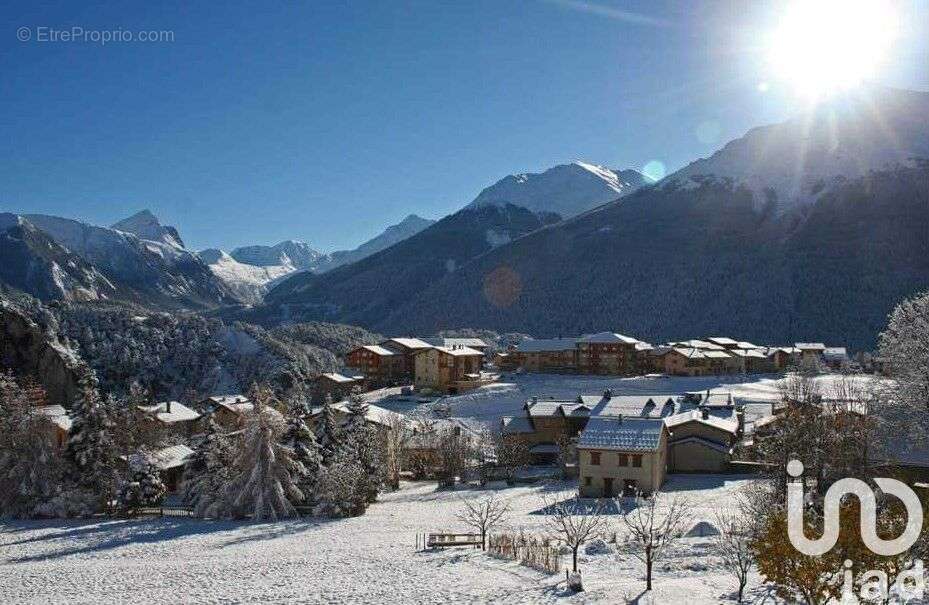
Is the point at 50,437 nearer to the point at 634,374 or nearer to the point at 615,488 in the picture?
the point at 615,488

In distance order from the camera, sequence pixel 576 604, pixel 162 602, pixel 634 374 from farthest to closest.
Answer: pixel 634 374
pixel 162 602
pixel 576 604

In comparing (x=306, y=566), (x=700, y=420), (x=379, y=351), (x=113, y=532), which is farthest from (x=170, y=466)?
(x=379, y=351)

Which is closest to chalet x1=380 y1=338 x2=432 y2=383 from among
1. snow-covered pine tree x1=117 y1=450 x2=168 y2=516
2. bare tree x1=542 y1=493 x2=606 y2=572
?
snow-covered pine tree x1=117 y1=450 x2=168 y2=516

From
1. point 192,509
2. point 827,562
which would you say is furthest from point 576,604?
point 192,509

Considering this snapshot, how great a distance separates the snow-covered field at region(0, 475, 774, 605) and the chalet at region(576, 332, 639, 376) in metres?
66.2

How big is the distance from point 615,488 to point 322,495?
19.4 meters

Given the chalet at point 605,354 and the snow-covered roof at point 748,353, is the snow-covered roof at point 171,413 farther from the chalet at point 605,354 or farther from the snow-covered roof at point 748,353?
the snow-covered roof at point 748,353

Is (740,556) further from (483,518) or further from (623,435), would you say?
(623,435)

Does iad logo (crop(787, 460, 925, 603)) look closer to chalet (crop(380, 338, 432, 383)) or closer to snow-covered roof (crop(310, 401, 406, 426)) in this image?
snow-covered roof (crop(310, 401, 406, 426))

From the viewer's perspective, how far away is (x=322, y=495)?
41.0m

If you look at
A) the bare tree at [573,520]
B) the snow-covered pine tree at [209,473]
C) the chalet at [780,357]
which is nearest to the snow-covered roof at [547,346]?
the chalet at [780,357]

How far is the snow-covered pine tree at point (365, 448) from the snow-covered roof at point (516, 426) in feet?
48.6

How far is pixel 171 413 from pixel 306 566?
5124 cm

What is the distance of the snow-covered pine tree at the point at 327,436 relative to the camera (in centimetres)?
4497
